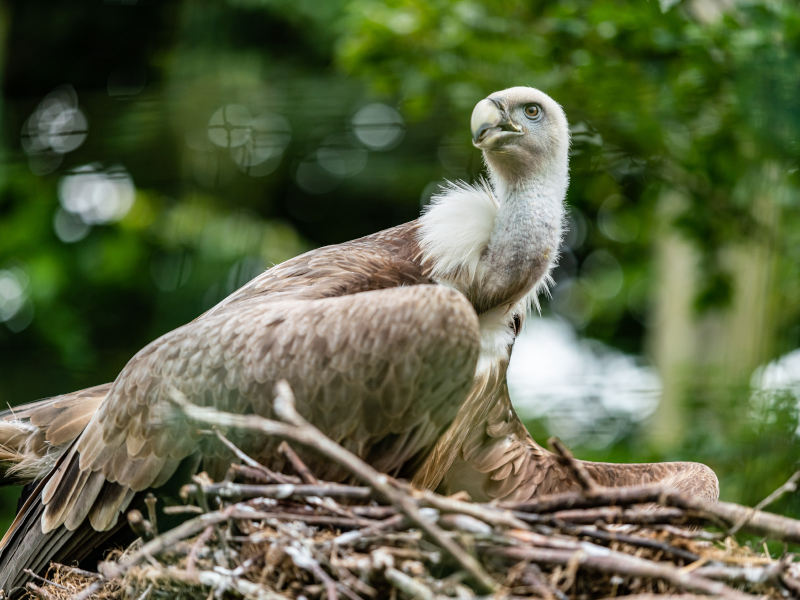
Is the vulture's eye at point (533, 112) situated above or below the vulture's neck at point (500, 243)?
above

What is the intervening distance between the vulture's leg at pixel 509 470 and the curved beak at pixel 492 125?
1182 mm

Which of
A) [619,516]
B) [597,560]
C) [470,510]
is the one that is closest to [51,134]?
[470,510]

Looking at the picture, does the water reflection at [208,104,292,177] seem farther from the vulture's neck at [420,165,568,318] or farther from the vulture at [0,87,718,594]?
the vulture's neck at [420,165,568,318]

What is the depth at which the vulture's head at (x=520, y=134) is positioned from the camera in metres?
3.87

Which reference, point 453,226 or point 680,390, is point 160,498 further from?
point 680,390

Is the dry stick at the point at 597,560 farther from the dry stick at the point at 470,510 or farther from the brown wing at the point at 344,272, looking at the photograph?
the brown wing at the point at 344,272

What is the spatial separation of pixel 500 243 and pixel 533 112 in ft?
2.02

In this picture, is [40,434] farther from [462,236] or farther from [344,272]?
[462,236]

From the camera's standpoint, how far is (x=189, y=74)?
7883 millimetres

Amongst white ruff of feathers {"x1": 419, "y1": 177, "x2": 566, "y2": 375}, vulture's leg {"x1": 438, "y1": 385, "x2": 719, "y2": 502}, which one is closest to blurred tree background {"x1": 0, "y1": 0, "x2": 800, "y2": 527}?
vulture's leg {"x1": 438, "y1": 385, "x2": 719, "y2": 502}

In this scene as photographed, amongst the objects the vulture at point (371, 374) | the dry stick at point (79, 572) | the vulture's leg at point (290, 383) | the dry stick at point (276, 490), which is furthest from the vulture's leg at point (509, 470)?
the dry stick at point (79, 572)

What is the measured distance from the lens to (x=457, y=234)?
3846 millimetres

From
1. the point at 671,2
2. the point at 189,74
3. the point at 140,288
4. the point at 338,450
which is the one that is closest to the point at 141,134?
the point at 189,74

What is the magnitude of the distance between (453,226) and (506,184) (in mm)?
328
